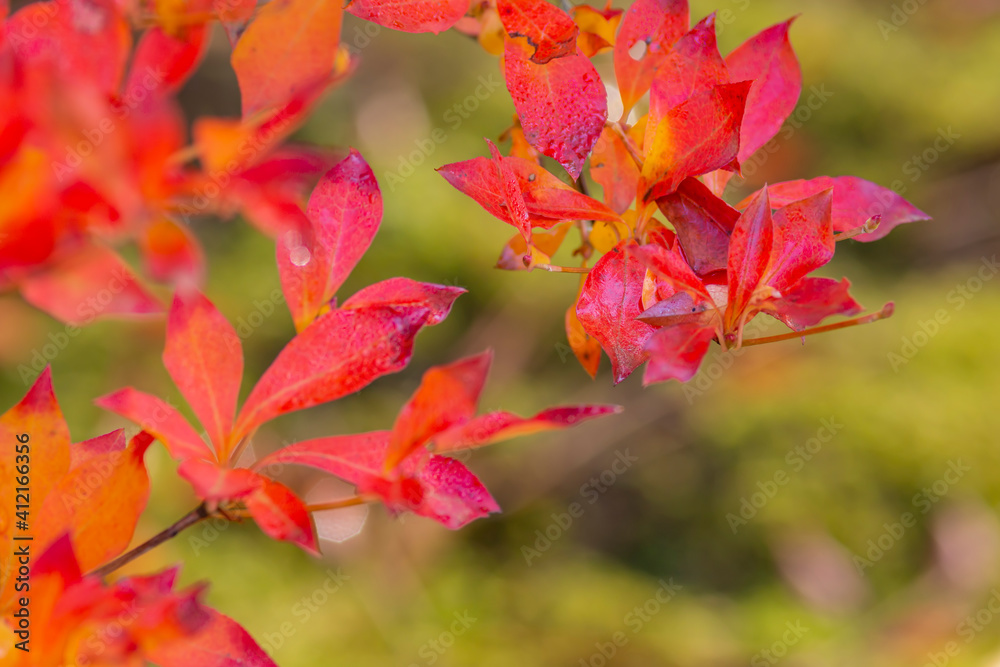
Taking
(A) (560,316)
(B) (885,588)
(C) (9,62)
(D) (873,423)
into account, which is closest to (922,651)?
(B) (885,588)

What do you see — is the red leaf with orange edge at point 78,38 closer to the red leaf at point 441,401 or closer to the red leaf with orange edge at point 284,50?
the red leaf with orange edge at point 284,50

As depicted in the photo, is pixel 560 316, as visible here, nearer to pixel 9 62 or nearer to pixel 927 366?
pixel 927 366

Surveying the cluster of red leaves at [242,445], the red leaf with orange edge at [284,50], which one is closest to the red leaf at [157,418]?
the cluster of red leaves at [242,445]

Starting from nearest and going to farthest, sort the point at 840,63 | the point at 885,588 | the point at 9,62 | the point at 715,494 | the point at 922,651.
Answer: the point at 9,62
the point at 922,651
the point at 885,588
the point at 715,494
the point at 840,63

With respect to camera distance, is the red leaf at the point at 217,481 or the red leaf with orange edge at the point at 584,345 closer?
the red leaf at the point at 217,481

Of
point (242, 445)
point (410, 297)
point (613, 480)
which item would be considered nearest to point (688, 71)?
point (410, 297)

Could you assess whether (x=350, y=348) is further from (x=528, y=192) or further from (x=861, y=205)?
(x=861, y=205)
